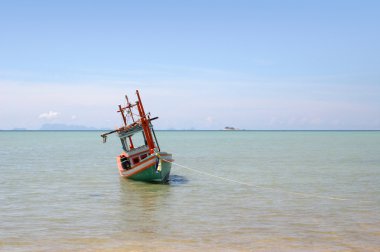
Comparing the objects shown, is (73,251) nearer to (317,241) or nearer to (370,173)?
(317,241)

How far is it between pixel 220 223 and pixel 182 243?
3909 millimetres

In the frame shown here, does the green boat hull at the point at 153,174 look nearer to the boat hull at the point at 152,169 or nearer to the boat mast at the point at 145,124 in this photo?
the boat hull at the point at 152,169

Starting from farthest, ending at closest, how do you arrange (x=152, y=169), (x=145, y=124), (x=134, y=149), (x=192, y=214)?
(x=134, y=149)
(x=145, y=124)
(x=152, y=169)
(x=192, y=214)

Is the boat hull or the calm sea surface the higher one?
the boat hull

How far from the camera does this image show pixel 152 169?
3519 centimetres

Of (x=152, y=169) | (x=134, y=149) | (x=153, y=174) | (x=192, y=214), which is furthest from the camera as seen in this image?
(x=134, y=149)

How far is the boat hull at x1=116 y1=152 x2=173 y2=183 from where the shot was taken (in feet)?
114

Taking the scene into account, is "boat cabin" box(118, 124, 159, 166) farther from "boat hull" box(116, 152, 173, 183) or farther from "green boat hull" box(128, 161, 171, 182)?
"green boat hull" box(128, 161, 171, 182)

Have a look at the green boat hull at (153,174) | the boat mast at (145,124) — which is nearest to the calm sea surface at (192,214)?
the green boat hull at (153,174)

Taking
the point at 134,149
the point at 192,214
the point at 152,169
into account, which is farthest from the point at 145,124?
the point at 192,214

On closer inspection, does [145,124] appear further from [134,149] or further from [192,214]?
[192,214]

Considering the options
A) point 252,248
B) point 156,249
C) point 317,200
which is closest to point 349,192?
point 317,200

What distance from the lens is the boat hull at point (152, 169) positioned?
34.8 meters

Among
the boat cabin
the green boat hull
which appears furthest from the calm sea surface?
the boat cabin
